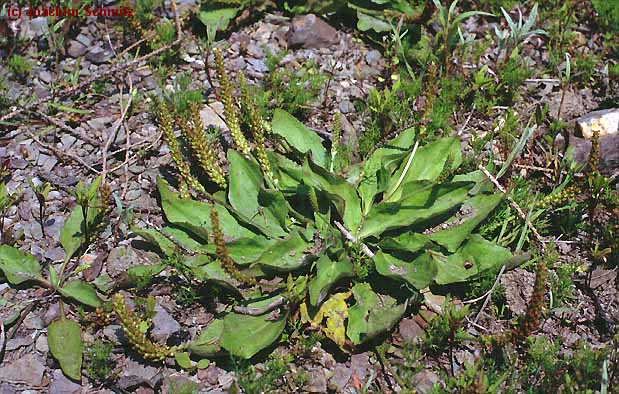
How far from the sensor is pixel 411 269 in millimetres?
3896

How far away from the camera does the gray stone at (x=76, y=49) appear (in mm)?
5344

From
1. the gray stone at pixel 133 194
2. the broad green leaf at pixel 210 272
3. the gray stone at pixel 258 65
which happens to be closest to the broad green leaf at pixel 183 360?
the broad green leaf at pixel 210 272

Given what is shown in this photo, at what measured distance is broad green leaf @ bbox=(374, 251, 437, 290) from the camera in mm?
3793

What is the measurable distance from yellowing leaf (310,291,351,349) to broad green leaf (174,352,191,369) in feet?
2.09

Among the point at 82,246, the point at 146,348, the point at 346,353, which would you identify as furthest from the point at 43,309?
the point at 346,353

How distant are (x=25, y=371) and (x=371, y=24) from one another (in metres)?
3.23

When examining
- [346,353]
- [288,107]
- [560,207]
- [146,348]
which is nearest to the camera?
[146,348]

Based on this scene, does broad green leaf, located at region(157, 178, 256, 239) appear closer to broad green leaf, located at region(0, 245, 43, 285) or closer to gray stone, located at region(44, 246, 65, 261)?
gray stone, located at region(44, 246, 65, 261)

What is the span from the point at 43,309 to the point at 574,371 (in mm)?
2679

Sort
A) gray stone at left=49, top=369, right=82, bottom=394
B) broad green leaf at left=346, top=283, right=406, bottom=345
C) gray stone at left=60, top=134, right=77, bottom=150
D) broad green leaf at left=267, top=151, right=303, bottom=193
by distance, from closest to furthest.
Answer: gray stone at left=49, top=369, right=82, bottom=394 < broad green leaf at left=346, top=283, right=406, bottom=345 < broad green leaf at left=267, top=151, right=303, bottom=193 < gray stone at left=60, top=134, right=77, bottom=150

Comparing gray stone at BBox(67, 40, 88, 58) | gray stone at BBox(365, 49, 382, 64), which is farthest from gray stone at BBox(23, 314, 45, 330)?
gray stone at BBox(365, 49, 382, 64)

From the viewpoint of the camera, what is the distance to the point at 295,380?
145 inches

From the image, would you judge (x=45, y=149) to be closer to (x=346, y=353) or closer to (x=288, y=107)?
(x=288, y=107)

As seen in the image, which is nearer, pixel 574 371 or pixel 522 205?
pixel 574 371
